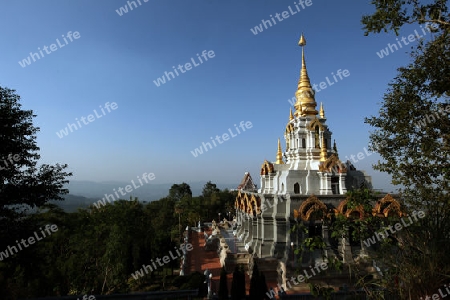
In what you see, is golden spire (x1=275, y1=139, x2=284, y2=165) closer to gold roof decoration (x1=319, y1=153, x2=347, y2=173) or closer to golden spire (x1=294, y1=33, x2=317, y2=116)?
golden spire (x1=294, y1=33, x2=317, y2=116)

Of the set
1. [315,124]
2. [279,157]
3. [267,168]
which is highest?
[315,124]

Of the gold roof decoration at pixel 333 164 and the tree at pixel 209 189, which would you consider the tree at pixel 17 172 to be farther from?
the tree at pixel 209 189

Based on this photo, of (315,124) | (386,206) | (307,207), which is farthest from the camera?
A: (315,124)

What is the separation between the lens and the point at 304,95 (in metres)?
24.8

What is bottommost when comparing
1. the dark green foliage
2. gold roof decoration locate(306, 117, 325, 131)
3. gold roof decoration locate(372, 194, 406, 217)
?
the dark green foliage

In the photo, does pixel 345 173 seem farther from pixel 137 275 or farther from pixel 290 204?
pixel 137 275

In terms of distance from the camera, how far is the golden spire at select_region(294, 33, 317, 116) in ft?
80.0

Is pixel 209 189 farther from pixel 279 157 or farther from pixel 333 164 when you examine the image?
pixel 333 164

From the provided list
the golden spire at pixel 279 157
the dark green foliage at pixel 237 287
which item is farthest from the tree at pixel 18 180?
the golden spire at pixel 279 157

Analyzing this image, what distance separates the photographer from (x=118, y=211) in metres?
18.8

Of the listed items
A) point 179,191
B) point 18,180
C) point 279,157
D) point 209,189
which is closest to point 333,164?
point 279,157

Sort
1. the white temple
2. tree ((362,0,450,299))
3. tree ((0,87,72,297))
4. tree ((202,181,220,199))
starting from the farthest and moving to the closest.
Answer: tree ((202,181,220,199)) < the white temple < tree ((0,87,72,297)) < tree ((362,0,450,299))

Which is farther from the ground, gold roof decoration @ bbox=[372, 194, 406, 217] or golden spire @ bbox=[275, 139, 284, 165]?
golden spire @ bbox=[275, 139, 284, 165]

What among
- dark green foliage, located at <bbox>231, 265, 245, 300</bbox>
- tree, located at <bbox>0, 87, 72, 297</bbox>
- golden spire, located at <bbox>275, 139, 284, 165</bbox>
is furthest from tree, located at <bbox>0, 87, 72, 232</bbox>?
golden spire, located at <bbox>275, 139, 284, 165</bbox>
